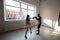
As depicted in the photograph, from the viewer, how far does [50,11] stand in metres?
11.5

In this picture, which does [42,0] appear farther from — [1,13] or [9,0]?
[1,13]

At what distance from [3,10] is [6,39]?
293 cm

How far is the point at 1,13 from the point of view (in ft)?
23.0

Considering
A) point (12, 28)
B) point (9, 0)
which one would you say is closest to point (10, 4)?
point (9, 0)

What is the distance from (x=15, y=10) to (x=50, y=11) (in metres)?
5.07

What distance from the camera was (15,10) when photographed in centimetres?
870

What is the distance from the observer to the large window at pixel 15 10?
766 centimetres

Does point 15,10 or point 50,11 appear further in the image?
point 50,11

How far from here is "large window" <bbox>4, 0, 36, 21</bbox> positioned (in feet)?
25.1

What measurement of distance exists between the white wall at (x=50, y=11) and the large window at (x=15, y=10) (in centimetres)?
263

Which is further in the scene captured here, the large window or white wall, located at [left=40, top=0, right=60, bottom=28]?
white wall, located at [left=40, top=0, right=60, bottom=28]

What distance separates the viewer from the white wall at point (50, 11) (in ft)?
35.5

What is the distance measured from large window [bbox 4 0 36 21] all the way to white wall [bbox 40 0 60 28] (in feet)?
8.61

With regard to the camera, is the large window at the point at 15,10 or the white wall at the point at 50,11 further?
the white wall at the point at 50,11
